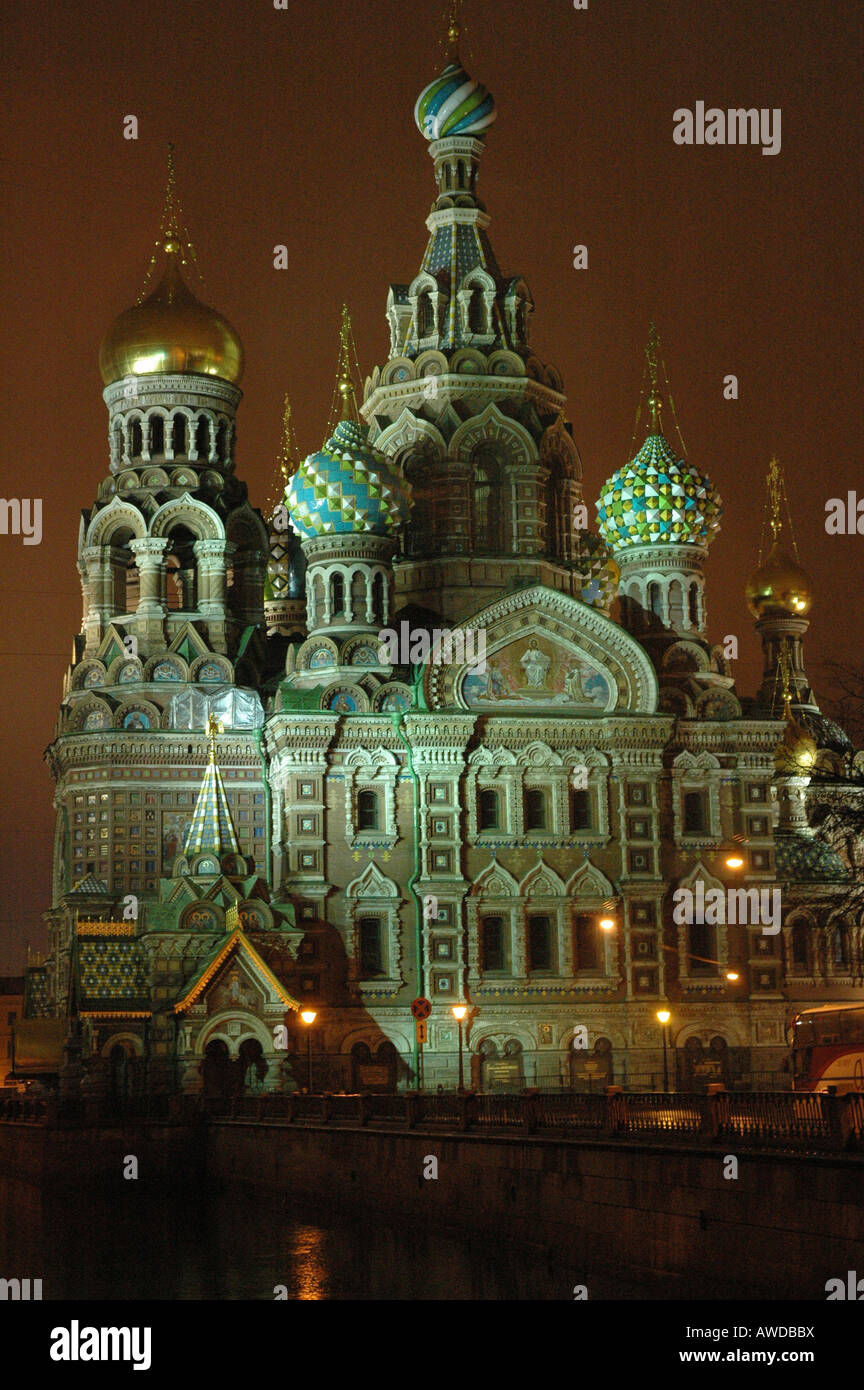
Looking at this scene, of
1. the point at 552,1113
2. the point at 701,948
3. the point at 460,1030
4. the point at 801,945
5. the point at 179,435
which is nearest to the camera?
the point at 552,1113

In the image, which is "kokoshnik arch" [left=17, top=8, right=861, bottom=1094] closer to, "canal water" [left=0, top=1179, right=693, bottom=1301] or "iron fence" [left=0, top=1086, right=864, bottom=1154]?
"iron fence" [left=0, top=1086, right=864, bottom=1154]

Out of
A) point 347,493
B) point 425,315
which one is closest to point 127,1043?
point 347,493

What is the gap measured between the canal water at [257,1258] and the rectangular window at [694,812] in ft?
53.2

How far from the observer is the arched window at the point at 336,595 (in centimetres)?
4853

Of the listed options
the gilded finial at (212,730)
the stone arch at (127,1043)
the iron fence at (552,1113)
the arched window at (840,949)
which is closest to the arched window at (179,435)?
the gilded finial at (212,730)

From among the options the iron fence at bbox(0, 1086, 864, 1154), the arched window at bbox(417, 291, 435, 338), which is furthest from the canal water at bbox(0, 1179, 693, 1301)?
the arched window at bbox(417, 291, 435, 338)

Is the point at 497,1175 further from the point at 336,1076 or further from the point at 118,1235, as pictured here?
the point at 336,1076

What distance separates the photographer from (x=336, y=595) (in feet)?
160

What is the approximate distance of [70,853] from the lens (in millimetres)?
49188

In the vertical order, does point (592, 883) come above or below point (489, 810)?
below

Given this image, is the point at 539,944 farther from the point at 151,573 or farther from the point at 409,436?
the point at 409,436

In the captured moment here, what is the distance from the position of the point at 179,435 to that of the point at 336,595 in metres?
6.30

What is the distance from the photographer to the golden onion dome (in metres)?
51.5

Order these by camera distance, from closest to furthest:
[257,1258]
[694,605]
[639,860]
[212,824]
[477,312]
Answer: [257,1258]
[212,824]
[639,860]
[694,605]
[477,312]
